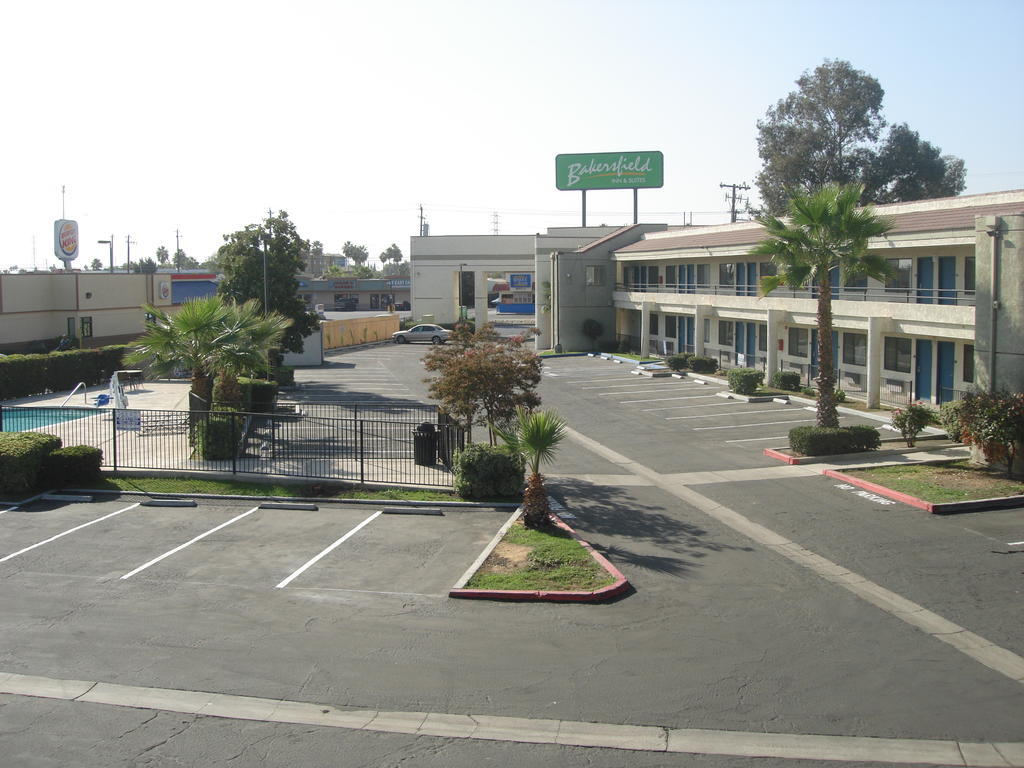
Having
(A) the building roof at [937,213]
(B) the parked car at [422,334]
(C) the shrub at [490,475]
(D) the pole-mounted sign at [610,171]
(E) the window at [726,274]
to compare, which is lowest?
(C) the shrub at [490,475]

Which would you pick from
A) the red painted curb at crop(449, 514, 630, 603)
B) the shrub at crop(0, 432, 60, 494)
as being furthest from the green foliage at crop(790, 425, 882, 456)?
the shrub at crop(0, 432, 60, 494)

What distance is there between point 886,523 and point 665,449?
858 cm

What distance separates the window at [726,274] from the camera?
144 feet

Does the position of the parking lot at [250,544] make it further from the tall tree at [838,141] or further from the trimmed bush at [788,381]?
the tall tree at [838,141]

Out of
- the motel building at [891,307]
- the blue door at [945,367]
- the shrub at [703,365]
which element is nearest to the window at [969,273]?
the motel building at [891,307]

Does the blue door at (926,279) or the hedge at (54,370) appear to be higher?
the blue door at (926,279)

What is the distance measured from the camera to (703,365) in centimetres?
4091

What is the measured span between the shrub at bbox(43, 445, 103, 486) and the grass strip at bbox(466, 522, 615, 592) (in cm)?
1035

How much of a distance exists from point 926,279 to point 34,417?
28.0 meters

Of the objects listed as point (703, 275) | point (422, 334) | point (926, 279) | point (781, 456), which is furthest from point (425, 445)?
point (422, 334)

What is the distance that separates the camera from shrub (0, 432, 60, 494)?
19.2 m

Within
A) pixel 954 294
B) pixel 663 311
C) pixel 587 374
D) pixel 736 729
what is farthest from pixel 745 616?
pixel 663 311

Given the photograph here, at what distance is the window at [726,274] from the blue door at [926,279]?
544 inches

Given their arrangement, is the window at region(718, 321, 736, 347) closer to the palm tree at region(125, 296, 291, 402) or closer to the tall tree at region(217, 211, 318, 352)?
the tall tree at region(217, 211, 318, 352)
